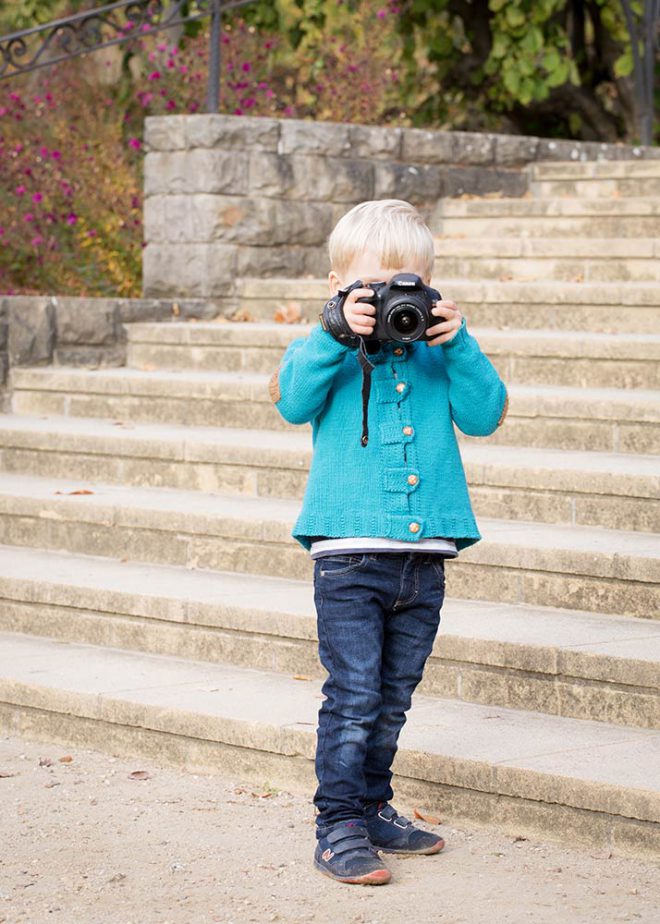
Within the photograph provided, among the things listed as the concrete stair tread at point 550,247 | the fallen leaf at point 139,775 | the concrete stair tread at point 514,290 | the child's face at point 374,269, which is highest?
the concrete stair tread at point 550,247

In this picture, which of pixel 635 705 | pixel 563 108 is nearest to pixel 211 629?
pixel 635 705

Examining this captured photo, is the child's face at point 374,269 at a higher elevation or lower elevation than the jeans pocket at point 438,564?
higher

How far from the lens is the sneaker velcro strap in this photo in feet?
11.3

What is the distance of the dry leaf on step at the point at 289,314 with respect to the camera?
782 cm

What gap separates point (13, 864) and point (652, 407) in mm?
3065

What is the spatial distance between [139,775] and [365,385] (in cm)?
148

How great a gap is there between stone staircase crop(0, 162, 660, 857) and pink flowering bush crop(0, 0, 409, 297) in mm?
1248

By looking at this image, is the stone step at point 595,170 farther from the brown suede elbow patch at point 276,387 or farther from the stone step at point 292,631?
the brown suede elbow patch at point 276,387

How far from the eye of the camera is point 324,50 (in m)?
11.0

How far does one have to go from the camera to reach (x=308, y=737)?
404 centimetres

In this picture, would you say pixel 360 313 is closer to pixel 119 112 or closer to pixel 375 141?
pixel 375 141

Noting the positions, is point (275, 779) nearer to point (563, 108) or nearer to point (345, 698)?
point (345, 698)

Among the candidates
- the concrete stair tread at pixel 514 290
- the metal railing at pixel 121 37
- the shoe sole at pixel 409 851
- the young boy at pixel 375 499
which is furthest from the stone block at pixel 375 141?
the shoe sole at pixel 409 851

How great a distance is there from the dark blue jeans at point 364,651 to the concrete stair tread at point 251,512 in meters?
1.28
